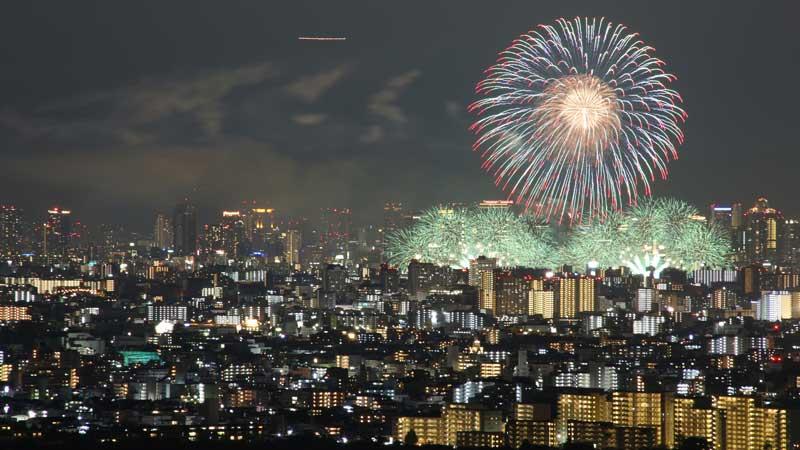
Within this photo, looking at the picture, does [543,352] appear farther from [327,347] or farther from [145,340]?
[145,340]

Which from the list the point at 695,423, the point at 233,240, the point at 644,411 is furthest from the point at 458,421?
the point at 233,240

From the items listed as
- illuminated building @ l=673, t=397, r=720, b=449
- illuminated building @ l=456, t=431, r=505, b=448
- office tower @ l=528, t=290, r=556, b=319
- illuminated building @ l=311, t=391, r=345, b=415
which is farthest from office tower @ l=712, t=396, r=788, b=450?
office tower @ l=528, t=290, r=556, b=319

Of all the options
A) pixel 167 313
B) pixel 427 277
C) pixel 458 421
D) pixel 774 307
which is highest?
pixel 427 277

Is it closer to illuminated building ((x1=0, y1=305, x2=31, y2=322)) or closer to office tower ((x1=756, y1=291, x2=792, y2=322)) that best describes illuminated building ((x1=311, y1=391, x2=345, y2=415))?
illuminated building ((x1=0, y1=305, x2=31, y2=322))

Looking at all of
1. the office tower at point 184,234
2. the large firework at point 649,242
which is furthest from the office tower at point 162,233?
the large firework at point 649,242

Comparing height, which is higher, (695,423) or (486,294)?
(486,294)

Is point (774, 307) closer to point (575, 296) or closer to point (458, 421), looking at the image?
point (575, 296)

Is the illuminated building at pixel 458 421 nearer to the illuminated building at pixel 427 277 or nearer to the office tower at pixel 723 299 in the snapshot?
the illuminated building at pixel 427 277
